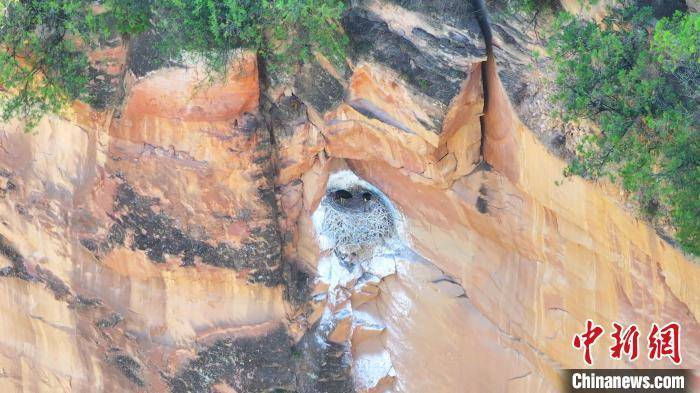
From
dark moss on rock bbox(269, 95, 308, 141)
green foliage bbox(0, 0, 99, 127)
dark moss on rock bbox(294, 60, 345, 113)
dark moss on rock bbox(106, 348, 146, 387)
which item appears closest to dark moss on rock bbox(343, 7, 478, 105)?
dark moss on rock bbox(294, 60, 345, 113)

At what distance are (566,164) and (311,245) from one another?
10.9 feet

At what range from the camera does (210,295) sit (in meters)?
9.05

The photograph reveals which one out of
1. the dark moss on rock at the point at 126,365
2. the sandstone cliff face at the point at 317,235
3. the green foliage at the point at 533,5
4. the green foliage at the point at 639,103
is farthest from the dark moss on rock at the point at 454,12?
the dark moss on rock at the point at 126,365

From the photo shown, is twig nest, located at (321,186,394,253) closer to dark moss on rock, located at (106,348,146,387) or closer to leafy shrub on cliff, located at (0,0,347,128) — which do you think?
leafy shrub on cliff, located at (0,0,347,128)

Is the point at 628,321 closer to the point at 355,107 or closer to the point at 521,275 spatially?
the point at 521,275

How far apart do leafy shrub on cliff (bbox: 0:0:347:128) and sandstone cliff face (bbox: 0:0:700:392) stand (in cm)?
24

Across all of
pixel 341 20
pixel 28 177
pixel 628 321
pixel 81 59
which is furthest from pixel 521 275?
pixel 28 177

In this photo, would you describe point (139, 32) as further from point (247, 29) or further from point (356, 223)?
point (356, 223)

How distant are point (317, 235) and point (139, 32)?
2830 mm

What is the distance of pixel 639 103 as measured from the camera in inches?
235

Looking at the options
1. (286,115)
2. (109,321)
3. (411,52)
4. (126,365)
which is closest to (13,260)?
(109,321)

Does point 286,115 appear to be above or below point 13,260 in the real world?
above

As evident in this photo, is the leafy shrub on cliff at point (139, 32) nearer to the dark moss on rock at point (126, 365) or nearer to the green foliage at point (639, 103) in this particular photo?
the green foliage at point (639, 103)

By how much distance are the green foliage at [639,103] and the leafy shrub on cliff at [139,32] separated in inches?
87.2
